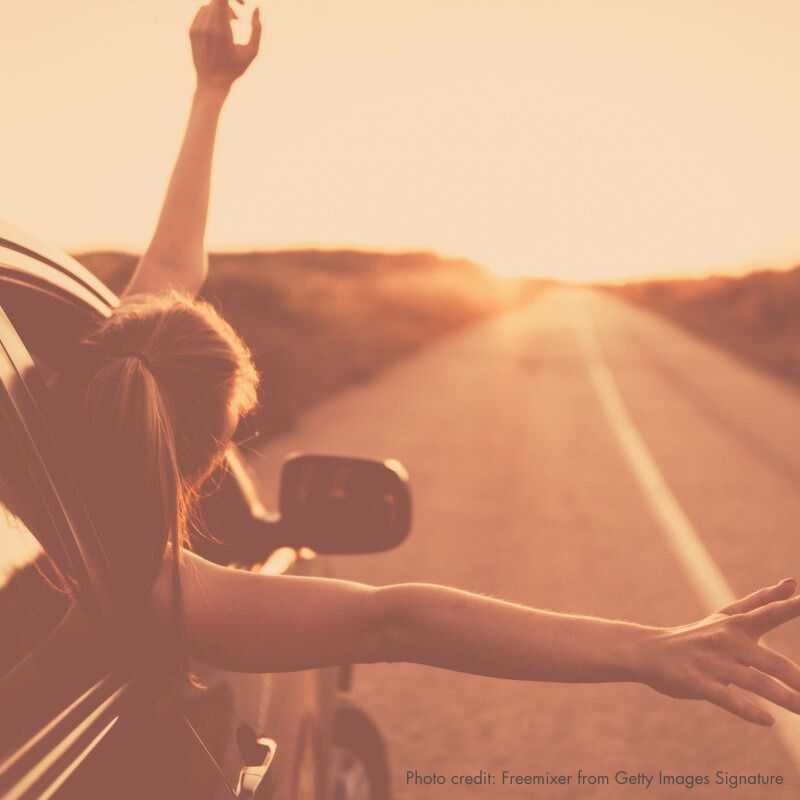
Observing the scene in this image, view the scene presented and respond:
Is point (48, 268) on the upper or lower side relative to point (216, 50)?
lower

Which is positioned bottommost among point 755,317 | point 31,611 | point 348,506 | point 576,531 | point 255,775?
point 31,611

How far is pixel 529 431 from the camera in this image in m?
13.3

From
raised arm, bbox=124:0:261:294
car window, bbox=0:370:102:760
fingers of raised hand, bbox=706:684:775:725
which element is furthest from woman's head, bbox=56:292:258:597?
fingers of raised hand, bbox=706:684:775:725

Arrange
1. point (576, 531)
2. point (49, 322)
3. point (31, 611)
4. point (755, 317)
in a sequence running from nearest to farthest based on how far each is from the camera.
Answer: point (31, 611) → point (49, 322) → point (576, 531) → point (755, 317)

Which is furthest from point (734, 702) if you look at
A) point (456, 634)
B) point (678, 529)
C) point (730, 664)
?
point (678, 529)

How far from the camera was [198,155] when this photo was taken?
2.68 m

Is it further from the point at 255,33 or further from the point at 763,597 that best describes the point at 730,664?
the point at 255,33

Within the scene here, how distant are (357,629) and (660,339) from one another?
34.8 m

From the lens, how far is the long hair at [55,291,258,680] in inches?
66.1

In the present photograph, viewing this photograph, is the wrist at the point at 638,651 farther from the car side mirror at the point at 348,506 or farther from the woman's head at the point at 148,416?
the car side mirror at the point at 348,506

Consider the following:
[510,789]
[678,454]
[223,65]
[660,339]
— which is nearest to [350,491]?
[223,65]

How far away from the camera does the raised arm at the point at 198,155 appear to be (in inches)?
103

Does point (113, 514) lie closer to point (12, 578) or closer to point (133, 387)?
point (133, 387)

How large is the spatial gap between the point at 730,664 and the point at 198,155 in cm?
173
